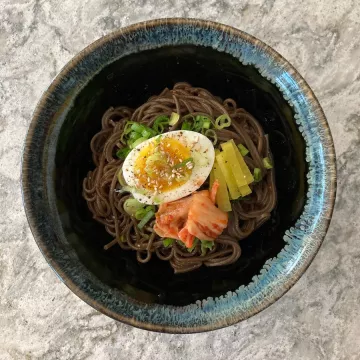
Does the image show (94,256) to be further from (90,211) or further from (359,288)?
(359,288)

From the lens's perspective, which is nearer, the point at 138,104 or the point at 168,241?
the point at 168,241

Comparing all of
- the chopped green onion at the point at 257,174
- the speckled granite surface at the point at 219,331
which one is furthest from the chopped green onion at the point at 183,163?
the speckled granite surface at the point at 219,331

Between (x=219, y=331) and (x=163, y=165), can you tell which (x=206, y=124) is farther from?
(x=219, y=331)

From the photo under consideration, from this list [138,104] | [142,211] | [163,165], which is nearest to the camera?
[163,165]

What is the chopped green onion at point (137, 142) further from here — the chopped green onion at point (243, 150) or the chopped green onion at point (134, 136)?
the chopped green onion at point (243, 150)

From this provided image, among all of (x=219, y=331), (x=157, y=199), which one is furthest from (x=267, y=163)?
(x=219, y=331)

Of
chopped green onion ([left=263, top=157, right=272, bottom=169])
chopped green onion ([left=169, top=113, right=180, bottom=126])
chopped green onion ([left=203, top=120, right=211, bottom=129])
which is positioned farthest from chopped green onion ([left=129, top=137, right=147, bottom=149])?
chopped green onion ([left=263, top=157, right=272, bottom=169])

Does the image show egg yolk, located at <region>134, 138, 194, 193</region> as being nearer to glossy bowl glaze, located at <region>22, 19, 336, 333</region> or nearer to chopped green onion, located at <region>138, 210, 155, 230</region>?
chopped green onion, located at <region>138, 210, 155, 230</region>

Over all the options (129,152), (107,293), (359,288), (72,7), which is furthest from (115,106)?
(359,288)
